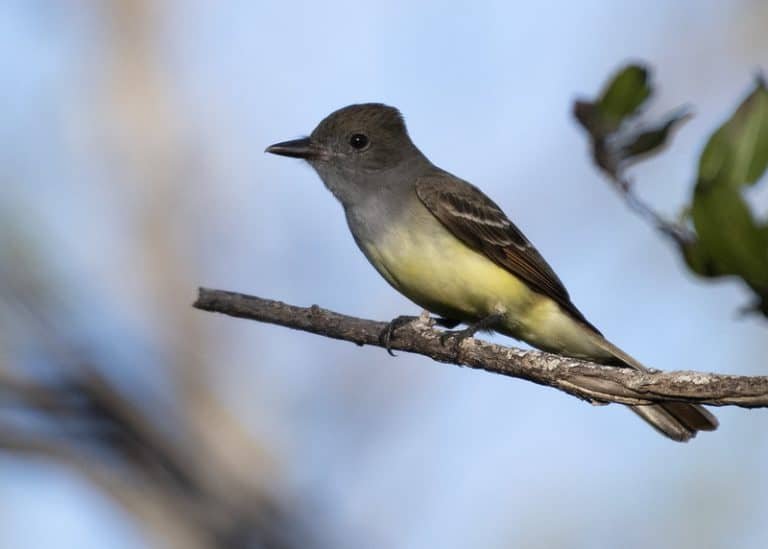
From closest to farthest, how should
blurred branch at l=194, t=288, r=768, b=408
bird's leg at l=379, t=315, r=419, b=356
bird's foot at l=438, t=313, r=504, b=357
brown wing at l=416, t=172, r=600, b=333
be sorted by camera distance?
blurred branch at l=194, t=288, r=768, b=408 < bird's foot at l=438, t=313, r=504, b=357 < bird's leg at l=379, t=315, r=419, b=356 < brown wing at l=416, t=172, r=600, b=333

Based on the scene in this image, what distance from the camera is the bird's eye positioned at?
677cm

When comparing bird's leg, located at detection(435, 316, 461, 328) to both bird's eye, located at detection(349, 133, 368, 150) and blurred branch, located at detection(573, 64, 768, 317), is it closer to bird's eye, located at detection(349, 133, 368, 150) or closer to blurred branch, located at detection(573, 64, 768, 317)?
bird's eye, located at detection(349, 133, 368, 150)

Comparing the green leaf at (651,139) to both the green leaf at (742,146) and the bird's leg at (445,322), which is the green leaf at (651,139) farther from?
the bird's leg at (445,322)

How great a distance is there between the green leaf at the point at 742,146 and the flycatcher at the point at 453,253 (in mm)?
2962

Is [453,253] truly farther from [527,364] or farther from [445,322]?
[527,364]

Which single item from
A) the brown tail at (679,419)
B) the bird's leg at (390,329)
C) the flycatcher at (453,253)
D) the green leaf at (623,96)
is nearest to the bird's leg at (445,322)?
the flycatcher at (453,253)

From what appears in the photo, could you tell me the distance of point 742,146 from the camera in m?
2.21

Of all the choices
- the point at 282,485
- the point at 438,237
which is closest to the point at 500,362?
the point at 438,237

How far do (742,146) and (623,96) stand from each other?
1.44 feet

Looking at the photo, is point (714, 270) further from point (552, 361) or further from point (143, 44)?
point (143, 44)

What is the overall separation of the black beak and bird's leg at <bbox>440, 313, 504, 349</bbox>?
5.23 ft

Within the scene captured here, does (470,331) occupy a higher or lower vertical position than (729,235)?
higher

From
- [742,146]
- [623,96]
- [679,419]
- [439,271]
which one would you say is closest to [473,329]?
[439,271]

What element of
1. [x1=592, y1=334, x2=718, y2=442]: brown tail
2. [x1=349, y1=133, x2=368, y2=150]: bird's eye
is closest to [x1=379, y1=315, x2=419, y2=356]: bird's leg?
[x1=592, y1=334, x2=718, y2=442]: brown tail
